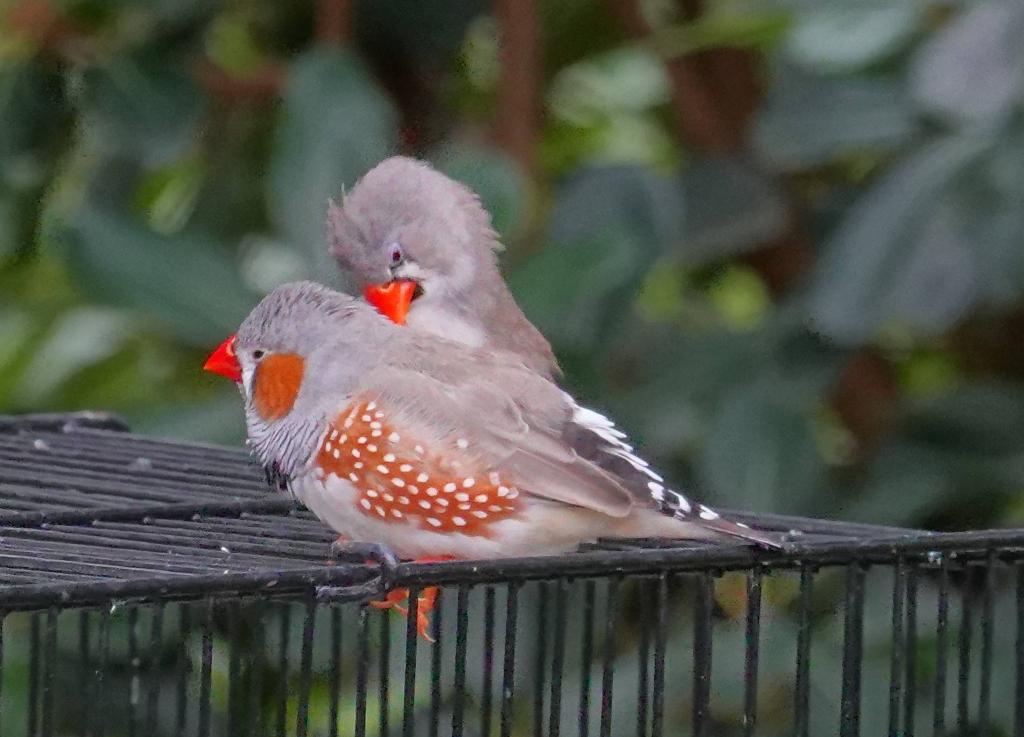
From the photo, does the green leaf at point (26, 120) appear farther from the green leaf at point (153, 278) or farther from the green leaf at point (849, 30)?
the green leaf at point (849, 30)

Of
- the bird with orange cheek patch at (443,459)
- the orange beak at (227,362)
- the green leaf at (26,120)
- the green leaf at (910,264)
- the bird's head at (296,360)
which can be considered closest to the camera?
the bird with orange cheek patch at (443,459)

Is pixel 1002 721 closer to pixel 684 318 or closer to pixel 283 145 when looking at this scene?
pixel 684 318

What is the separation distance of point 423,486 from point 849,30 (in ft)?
5.21

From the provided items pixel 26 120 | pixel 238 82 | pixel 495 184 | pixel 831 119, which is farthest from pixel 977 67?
pixel 26 120

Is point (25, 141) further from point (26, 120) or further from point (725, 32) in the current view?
point (725, 32)

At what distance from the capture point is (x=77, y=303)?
3.95 metres

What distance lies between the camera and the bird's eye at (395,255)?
3169 mm

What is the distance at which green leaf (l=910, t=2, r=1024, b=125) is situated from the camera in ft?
10.2

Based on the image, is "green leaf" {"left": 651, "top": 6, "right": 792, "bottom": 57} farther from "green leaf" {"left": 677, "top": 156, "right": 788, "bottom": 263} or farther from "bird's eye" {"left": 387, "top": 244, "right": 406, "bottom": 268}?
"bird's eye" {"left": 387, "top": 244, "right": 406, "bottom": 268}

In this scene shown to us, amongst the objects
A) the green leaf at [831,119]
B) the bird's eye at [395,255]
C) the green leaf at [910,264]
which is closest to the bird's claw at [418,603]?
the bird's eye at [395,255]

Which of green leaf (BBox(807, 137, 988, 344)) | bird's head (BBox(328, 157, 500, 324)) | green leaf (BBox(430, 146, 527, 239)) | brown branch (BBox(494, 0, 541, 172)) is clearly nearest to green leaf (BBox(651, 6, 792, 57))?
brown branch (BBox(494, 0, 541, 172))

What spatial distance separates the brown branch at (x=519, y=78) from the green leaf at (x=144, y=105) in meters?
0.65

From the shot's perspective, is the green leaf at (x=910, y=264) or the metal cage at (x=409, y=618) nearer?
the metal cage at (x=409, y=618)

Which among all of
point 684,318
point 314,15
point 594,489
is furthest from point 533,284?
point 594,489
